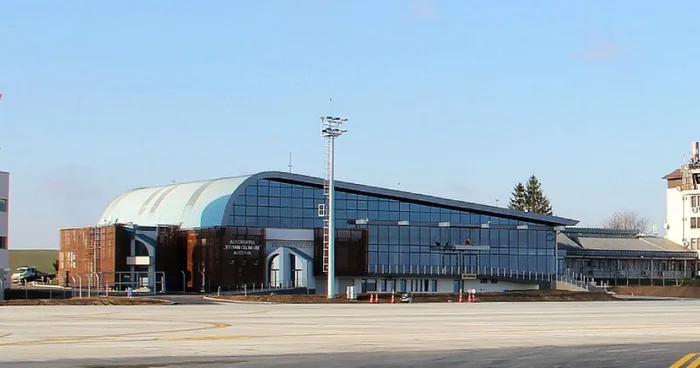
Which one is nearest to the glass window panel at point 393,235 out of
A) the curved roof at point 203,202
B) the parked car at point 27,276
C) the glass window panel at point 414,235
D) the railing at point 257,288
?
the glass window panel at point 414,235

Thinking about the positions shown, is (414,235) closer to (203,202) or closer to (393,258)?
(393,258)

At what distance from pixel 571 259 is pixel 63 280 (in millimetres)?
56801

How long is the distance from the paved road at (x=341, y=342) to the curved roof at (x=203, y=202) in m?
53.4

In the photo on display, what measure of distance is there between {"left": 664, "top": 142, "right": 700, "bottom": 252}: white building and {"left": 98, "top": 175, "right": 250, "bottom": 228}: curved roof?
2617 inches

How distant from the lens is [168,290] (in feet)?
330

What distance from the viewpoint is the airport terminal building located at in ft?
326

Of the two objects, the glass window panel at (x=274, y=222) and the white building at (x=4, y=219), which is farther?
the glass window panel at (x=274, y=222)

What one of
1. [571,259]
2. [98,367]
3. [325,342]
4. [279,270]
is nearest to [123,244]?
[279,270]

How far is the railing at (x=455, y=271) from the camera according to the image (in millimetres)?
106375

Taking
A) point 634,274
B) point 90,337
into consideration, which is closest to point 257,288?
point 634,274

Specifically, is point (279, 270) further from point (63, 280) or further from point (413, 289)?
point (63, 280)

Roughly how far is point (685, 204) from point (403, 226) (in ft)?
176

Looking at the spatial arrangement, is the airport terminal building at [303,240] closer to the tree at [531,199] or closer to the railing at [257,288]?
the railing at [257,288]

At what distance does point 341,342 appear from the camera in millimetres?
32250
